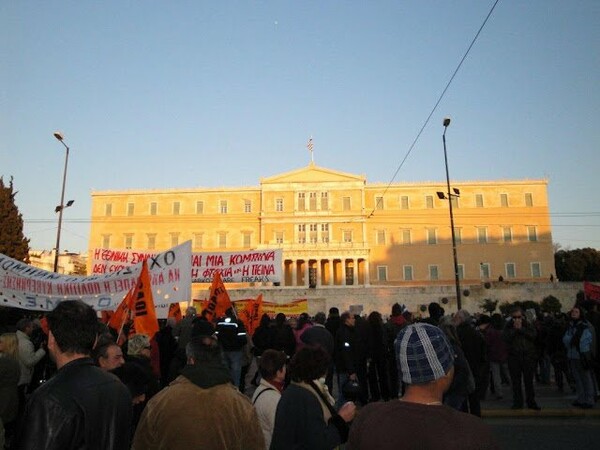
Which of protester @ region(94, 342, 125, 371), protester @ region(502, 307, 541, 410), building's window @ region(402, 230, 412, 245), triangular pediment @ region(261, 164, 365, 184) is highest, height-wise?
triangular pediment @ region(261, 164, 365, 184)

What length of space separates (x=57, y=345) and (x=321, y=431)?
1.64 meters

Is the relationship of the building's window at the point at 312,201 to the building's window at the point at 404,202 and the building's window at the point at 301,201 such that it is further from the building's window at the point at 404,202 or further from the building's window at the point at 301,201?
the building's window at the point at 404,202

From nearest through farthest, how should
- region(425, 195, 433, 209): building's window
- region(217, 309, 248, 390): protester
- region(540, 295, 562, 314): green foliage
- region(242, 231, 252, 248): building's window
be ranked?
1. region(217, 309, 248, 390): protester
2. region(540, 295, 562, 314): green foliage
3. region(425, 195, 433, 209): building's window
4. region(242, 231, 252, 248): building's window

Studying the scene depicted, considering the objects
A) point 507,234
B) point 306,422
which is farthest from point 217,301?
point 507,234

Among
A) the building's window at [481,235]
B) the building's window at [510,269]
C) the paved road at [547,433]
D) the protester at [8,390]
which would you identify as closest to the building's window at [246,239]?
the building's window at [481,235]

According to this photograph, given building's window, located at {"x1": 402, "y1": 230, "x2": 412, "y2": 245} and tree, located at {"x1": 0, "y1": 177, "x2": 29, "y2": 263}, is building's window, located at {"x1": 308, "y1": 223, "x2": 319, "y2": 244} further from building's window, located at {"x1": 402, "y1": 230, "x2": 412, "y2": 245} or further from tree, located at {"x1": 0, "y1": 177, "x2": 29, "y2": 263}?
tree, located at {"x1": 0, "y1": 177, "x2": 29, "y2": 263}

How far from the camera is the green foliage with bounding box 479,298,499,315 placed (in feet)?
130

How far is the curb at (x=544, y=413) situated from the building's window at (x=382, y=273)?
4798 cm

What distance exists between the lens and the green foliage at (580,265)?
212 ft

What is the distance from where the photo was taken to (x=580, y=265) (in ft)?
214

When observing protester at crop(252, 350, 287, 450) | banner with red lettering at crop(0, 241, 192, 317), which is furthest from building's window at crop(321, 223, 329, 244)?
protester at crop(252, 350, 287, 450)

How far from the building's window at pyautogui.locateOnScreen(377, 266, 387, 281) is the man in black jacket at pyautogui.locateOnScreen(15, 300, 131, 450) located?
54.6 meters

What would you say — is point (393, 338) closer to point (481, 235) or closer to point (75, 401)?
point (75, 401)

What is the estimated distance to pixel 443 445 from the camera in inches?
68.4
